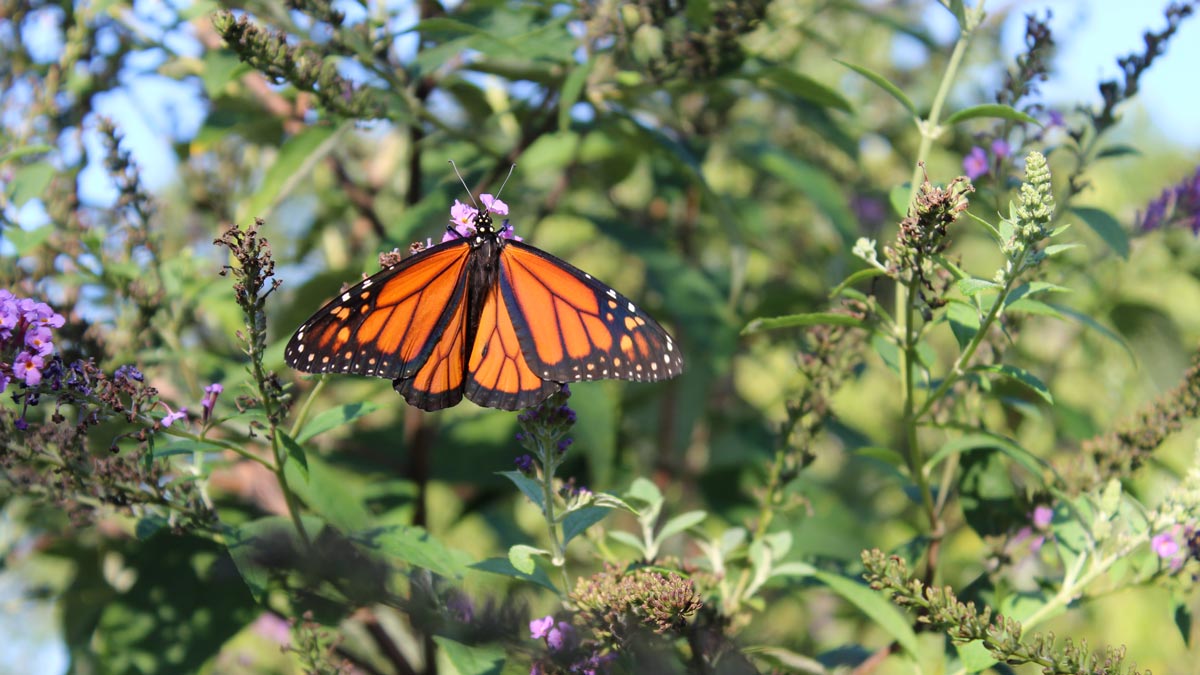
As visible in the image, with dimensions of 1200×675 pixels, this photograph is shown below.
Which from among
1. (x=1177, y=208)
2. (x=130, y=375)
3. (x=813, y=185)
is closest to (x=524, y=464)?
(x=130, y=375)

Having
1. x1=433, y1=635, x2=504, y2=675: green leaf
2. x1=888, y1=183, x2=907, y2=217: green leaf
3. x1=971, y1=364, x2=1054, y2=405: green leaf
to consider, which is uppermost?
x1=888, y1=183, x2=907, y2=217: green leaf

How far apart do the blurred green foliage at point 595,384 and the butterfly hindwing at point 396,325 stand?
108 millimetres

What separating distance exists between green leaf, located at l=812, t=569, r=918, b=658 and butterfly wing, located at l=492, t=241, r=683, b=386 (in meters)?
0.52

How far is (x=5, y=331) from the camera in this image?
5.04ft

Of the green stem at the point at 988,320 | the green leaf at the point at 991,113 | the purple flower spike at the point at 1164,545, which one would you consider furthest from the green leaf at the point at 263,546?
the purple flower spike at the point at 1164,545

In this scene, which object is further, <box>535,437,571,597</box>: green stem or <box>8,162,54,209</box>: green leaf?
<box>8,162,54,209</box>: green leaf

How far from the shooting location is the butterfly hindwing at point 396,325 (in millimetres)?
1724

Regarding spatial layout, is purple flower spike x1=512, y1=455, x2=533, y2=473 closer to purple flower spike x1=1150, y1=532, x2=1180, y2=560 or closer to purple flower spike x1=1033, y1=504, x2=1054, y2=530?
purple flower spike x1=1033, y1=504, x2=1054, y2=530

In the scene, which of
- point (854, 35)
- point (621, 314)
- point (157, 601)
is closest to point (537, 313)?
point (621, 314)

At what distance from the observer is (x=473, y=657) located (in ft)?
4.91

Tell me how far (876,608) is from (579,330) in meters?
0.77

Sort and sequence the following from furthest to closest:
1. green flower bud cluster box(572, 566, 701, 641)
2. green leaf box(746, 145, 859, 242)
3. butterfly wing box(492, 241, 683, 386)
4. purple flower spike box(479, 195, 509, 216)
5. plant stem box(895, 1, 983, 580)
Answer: green leaf box(746, 145, 859, 242) → purple flower spike box(479, 195, 509, 216) → butterfly wing box(492, 241, 683, 386) → plant stem box(895, 1, 983, 580) → green flower bud cluster box(572, 566, 701, 641)

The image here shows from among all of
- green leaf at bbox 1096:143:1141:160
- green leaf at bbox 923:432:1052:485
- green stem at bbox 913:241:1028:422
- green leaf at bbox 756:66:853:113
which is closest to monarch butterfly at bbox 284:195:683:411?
green stem at bbox 913:241:1028:422

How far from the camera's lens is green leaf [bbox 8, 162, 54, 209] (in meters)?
2.23
